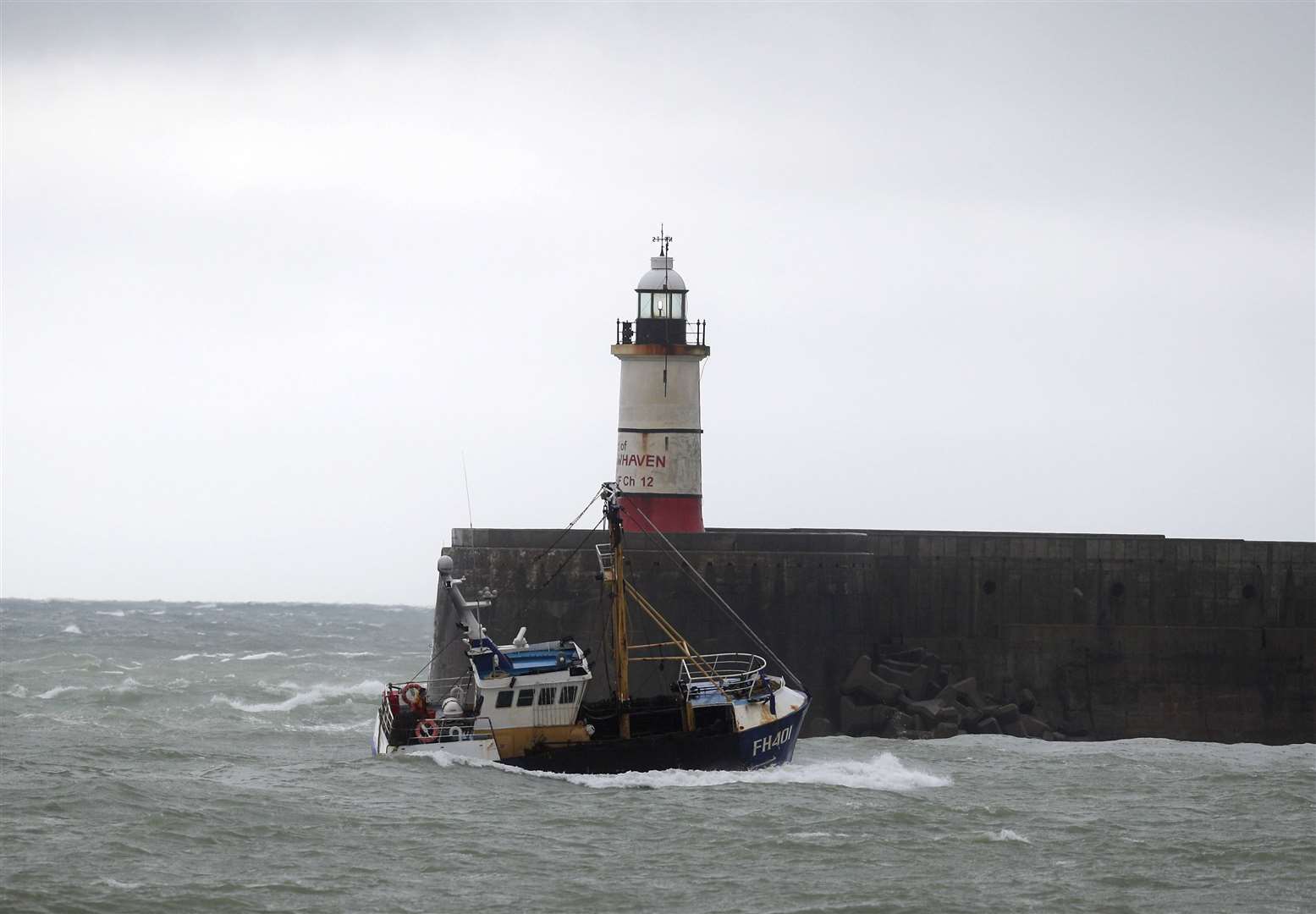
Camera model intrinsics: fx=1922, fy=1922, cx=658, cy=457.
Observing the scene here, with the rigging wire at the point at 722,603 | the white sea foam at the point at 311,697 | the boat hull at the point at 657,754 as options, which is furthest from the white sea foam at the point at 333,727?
the boat hull at the point at 657,754

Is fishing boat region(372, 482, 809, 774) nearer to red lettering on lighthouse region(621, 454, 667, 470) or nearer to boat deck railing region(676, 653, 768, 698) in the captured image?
boat deck railing region(676, 653, 768, 698)

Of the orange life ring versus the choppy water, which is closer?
the choppy water

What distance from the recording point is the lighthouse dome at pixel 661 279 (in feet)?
109

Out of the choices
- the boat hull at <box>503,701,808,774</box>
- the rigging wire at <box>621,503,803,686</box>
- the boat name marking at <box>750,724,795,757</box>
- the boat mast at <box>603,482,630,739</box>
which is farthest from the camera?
the rigging wire at <box>621,503,803,686</box>

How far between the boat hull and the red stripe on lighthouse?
19.3 feet

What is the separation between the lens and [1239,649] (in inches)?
1251

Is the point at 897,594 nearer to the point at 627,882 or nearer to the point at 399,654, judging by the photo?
the point at 627,882

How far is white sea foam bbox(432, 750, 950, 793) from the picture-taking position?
2583cm

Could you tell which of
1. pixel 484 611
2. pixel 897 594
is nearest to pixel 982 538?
pixel 897 594

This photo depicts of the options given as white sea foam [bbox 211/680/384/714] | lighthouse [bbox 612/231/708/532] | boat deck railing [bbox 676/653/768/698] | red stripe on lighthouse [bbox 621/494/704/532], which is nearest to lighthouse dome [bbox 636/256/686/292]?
lighthouse [bbox 612/231/708/532]

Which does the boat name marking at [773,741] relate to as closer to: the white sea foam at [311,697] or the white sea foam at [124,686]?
the white sea foam at [311,697]

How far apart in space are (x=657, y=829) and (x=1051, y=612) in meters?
11.5

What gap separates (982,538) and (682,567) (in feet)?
17.4

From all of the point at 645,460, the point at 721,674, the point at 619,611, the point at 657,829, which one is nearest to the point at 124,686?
the point at 645,460
